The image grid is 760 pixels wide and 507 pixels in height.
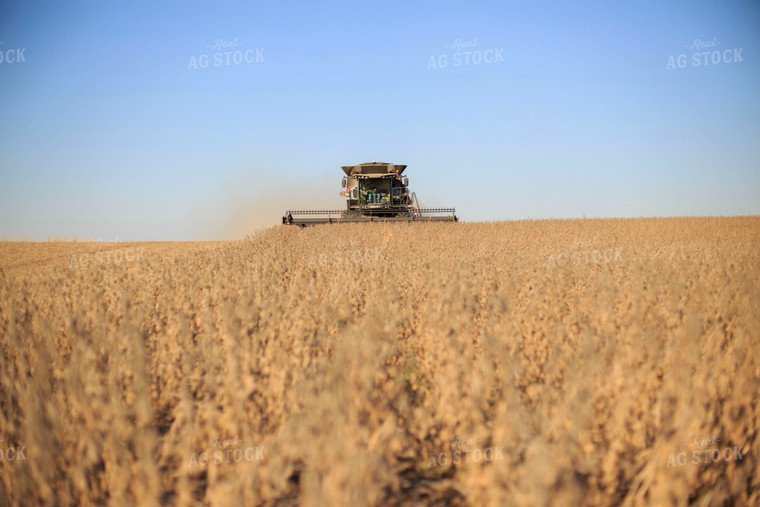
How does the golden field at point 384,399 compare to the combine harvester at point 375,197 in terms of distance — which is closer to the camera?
the golden field at point 384,399

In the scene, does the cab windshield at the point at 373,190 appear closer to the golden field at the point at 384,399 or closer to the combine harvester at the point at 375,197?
the combine harvester at the point at 375,197

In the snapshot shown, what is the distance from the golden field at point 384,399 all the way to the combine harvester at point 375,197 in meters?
13.4

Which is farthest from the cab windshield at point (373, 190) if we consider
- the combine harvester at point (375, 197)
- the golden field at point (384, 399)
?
the golden field at point (384, 399)

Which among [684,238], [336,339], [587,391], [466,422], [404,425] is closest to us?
[587,391]

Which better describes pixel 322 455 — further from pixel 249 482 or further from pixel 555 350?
pixel 555 350

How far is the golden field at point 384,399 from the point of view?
159 cm

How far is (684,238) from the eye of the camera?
46.5ft

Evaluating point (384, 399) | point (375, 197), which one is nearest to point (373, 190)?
point (375, 197)

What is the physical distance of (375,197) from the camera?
1927 cm

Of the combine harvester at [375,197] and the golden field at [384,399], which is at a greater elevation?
the combine harvester at [375,197]

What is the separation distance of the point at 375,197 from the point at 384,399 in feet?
56.1

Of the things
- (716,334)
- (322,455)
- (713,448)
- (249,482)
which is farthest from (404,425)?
(716,334)

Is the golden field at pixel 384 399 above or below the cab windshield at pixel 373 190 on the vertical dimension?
below

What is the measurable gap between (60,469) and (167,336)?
1500 mm
